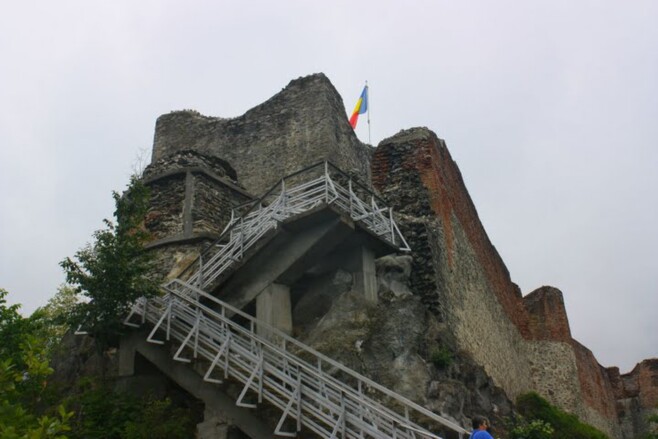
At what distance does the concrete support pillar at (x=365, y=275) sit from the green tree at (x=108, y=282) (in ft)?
11.6

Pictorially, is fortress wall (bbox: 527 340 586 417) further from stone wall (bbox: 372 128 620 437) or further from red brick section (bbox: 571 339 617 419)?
red brick section (bbox: 571 339 617 419)

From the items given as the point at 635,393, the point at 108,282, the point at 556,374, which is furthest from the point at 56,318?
the point at 635,393

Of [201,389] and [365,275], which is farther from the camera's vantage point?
[365,275]

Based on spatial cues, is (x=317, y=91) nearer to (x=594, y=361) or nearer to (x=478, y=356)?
(x=478, y=356)

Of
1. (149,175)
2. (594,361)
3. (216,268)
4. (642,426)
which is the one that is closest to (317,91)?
(149,175)

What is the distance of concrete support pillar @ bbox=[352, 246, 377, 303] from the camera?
39.3 feet

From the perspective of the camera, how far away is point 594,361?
104ft

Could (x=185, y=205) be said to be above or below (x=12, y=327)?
above

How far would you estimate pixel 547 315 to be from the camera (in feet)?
90.0

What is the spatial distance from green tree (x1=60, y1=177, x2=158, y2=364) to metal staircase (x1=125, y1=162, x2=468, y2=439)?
0.24 meters

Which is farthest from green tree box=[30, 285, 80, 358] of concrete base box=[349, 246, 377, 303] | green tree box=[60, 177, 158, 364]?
concrete base box=[349, 246, 377, 303]

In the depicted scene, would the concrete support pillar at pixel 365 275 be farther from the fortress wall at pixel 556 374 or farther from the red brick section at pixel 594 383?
the red brick section at pixel 594 383

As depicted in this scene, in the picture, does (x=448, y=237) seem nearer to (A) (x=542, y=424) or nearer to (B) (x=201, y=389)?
(A) (x=542, y=424)

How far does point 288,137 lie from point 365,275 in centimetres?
724
